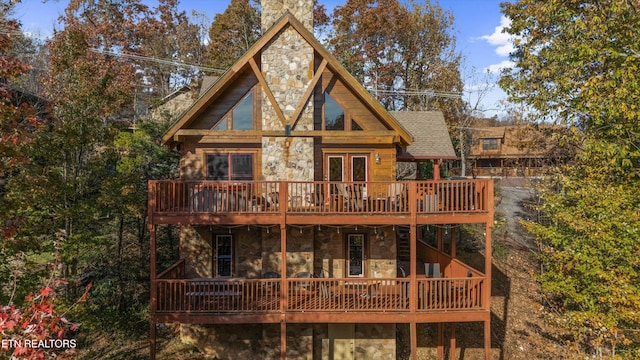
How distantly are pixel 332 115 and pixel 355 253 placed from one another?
5.19m

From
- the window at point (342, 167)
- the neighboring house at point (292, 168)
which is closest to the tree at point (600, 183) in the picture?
the neighboring house at point (292, 168)

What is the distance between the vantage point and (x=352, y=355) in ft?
46.5

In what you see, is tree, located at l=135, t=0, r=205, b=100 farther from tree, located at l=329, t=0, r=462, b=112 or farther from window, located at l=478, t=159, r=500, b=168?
window, located at l=478, t=159, r=500, b=168

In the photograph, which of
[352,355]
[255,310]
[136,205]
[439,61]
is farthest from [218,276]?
[439,61]

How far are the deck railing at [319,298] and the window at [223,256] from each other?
163 centimetres

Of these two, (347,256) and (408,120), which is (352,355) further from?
(408,120)

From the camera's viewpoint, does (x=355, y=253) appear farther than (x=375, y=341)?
Yes

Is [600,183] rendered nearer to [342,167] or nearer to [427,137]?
[427,137]

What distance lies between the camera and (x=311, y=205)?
1239 cm

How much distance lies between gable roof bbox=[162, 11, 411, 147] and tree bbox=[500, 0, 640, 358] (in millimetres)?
7299

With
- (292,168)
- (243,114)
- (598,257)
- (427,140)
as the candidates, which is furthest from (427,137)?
(243,114)

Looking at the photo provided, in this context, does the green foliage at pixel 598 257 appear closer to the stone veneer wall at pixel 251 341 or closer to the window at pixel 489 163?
the stone veneer wall at pixel 251 341

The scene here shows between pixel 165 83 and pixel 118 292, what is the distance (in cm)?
3072

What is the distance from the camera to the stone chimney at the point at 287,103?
46.2 ft
